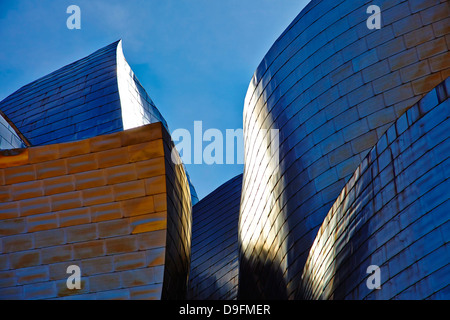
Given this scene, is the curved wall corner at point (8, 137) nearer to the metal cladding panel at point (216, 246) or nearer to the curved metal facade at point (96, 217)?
the curved metal facade at point (96, 217)

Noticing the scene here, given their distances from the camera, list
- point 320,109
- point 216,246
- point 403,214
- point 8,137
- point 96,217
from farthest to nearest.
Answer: point 216,246 < point 320,109 < point 8,137 < point 96,217 < point 403,214

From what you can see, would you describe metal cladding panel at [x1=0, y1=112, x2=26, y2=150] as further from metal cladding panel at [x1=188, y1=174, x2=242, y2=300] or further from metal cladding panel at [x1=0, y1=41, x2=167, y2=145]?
metal cladding panel at [x1=0, y1=41, x2=167, y2=145]

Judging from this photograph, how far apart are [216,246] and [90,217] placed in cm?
1023

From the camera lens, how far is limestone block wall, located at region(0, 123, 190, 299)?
1369cm

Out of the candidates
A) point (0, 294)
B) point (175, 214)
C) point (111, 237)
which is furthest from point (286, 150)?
point (0, 294)

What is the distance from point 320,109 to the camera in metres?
18.4

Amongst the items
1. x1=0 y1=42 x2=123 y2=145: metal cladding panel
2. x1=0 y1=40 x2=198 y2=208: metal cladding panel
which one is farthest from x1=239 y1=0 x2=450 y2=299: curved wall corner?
x1=0 y1=42 x2=123 y2=145: metal cladding panel

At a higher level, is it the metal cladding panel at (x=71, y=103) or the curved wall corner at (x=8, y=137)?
the metal cladding panel at (x=71, y=103)

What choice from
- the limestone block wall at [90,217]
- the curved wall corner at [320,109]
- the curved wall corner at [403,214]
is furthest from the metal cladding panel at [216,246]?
the curved wall corner at [403,214]

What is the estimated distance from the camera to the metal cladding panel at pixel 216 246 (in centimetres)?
2228

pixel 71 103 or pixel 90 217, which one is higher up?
pixel 71 103

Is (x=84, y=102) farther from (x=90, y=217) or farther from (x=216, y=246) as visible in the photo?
(x=90, y=217)

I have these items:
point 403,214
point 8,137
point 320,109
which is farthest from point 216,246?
point 403,214

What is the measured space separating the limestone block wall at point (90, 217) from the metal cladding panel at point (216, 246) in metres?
7.88
